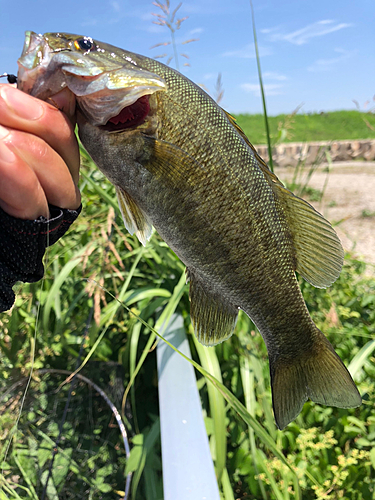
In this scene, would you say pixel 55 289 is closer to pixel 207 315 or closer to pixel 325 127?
pixel 207 315

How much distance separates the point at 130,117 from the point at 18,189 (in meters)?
0.32

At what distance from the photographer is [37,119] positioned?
36.0 inches

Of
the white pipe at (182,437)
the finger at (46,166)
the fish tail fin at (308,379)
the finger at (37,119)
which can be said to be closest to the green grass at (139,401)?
the white pipe at (182,437)

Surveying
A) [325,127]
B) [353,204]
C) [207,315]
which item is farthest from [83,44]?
[325,127]

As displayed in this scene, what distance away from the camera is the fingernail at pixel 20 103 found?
2.89ft

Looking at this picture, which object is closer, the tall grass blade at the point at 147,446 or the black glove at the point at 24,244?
the black glove at the point at 24,244

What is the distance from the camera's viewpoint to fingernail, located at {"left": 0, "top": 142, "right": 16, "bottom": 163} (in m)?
0.88

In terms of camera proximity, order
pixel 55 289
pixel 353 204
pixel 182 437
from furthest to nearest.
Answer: pixel 353 204 < pixel 55 289 < pixel 182 437

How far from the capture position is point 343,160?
12820 millimetres

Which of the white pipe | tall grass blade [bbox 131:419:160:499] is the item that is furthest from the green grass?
the white pipe

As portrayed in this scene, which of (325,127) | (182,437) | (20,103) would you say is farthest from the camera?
(325,127)

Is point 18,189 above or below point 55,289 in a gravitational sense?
above

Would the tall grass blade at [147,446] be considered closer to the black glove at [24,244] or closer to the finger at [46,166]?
the black glove at [24,244]

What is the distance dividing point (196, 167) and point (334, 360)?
0.68m
